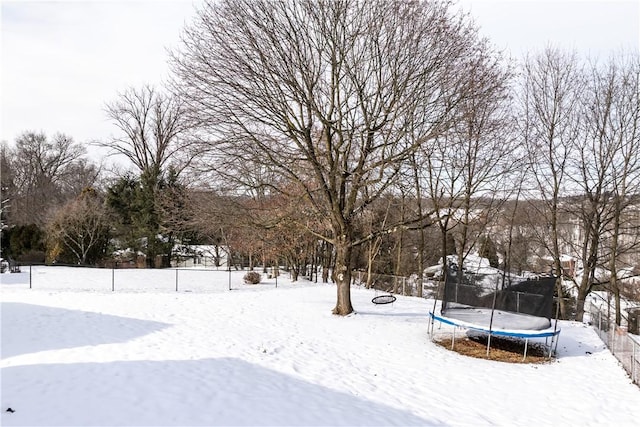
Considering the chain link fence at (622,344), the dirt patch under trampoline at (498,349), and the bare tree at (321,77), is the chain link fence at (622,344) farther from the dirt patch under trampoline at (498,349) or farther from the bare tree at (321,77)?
the bare tree at (321,77)

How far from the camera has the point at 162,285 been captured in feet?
70.0

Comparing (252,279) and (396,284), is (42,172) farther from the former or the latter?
(396,284)

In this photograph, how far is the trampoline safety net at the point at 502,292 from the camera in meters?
11.1

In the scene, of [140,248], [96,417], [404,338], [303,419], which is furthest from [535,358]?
[140,248]

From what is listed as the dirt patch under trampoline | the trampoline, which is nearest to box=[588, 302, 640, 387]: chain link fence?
the trampoline

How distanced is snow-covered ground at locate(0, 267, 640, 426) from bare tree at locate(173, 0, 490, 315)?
455 centimetres

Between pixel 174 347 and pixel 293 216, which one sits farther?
pixel 293 216

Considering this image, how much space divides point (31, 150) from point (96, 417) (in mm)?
56196

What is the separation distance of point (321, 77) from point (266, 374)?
9.44 meters

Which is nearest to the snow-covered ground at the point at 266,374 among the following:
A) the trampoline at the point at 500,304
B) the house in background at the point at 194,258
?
the trampoline at the point at 500,304

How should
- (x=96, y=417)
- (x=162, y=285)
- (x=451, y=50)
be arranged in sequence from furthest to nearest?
(x=162, y=285)
(x=451, y=50)
(x=96, y=417)

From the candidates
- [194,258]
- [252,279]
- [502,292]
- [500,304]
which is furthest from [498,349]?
[194,258]

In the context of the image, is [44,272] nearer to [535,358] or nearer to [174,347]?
[174,347]

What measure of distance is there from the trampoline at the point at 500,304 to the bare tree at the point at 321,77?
3.89 metres
